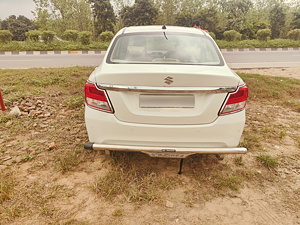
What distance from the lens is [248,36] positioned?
22.3m

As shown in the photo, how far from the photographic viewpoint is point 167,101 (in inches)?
75.9

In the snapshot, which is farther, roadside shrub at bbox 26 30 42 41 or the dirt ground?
roadside shrub at bbox 26 30 42 41

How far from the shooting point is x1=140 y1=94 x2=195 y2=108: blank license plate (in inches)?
75.5

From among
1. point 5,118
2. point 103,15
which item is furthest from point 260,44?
point 5,118

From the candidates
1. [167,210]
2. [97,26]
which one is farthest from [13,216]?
[97,26]

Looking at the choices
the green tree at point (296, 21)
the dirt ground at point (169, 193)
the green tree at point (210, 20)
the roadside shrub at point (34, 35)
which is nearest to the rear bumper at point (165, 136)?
the dirt ground at point (169, 193)

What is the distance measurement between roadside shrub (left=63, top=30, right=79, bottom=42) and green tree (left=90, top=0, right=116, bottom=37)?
5364 millimetres

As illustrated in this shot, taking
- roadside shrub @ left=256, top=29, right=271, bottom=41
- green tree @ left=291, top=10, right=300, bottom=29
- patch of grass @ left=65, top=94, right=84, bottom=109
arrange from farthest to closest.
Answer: green tree @ left=291, top=10, right=300, bottom=29 < roadside shrub @ left=256, top=29, right=271, bottom=41 < patch of grass @ left=65, top=94, right=84, bottom=109

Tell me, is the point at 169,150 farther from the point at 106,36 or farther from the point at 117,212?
the point at 106,36

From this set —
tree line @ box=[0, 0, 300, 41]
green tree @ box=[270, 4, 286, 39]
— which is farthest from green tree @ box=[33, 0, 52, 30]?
green tree @ box=[270, 4, 286, 39]

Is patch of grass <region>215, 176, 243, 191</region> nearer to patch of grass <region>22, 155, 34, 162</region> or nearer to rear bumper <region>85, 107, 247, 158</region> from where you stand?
rear bumper <region>85, 107, 247, 158</region>

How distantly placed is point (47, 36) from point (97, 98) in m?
15.9

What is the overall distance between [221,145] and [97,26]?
73.6ft

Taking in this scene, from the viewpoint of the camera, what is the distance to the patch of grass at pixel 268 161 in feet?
8.75
